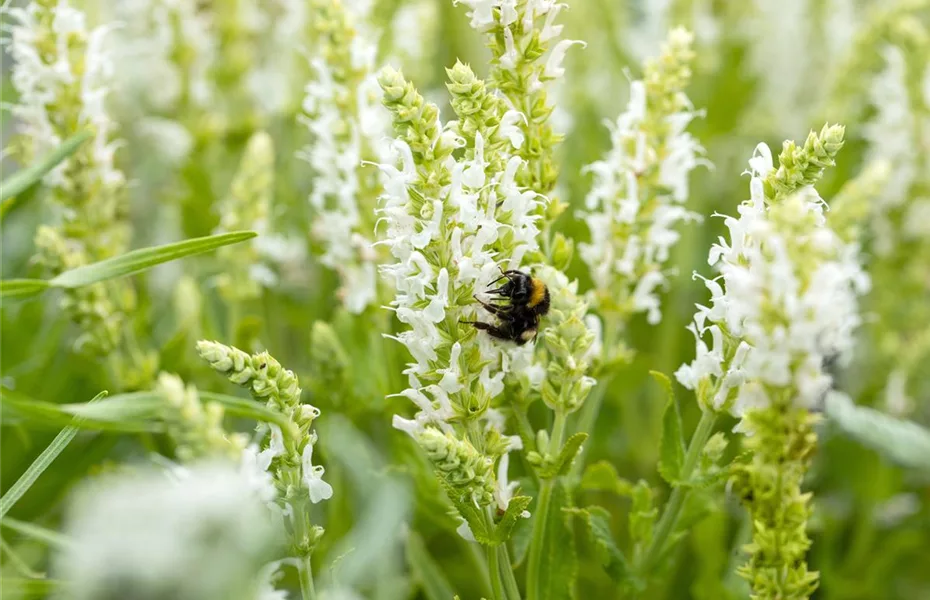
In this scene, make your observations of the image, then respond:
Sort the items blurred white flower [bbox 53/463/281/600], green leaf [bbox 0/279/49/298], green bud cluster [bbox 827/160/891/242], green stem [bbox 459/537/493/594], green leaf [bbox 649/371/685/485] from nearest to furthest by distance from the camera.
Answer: blurred white flower [bbox 53/463/281/600] < green leaf [bbox 0/279/49/298] < green leaf [bbox 649/371/685/485] < green stem [bbox 459/537/493/594] < green bud cluster [bbox 827/160/891/242]

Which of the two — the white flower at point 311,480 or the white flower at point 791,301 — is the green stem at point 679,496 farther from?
the white flower at point 311,480

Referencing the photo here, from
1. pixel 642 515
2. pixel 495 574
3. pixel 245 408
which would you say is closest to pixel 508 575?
pixel 495 574

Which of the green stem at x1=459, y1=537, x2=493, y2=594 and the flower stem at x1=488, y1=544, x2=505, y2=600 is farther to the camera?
the green stem at x1=459, y1=537, x2=493, y2=594

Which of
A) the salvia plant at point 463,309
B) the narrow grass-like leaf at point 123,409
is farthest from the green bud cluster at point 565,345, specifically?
the narrow grass-like leaf at point 123,409

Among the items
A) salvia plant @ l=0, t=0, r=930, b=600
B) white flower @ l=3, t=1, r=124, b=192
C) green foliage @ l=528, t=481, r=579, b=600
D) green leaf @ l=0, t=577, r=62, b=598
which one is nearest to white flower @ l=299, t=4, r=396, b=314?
salvia plant @ l=0, t=0, r=930, b=600

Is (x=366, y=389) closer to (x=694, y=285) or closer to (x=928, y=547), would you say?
(x=694, y=285)

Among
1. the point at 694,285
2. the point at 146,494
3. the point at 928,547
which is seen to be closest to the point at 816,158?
the point at 146,494

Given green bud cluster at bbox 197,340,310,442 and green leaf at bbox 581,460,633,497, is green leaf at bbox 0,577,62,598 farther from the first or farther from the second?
green leaf at bbox 581,460,633,497
